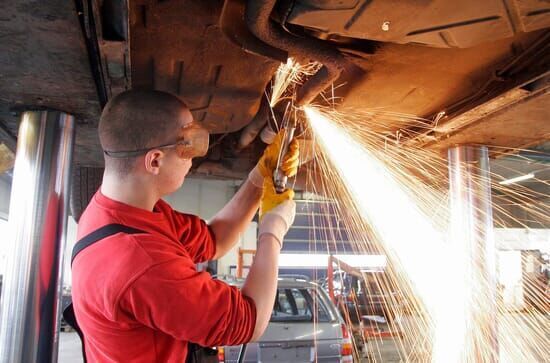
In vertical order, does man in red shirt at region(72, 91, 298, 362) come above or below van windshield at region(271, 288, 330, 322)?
above

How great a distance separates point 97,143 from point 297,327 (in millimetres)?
3935

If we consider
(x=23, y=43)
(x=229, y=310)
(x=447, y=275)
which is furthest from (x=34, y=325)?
(x=447, y=275)

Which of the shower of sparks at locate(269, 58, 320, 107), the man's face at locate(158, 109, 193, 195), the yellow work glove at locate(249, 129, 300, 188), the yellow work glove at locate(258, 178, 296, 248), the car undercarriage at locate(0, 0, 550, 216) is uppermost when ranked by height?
the shower of sparks at locate(269, 58, 320, 107)

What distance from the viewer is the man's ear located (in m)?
1.44

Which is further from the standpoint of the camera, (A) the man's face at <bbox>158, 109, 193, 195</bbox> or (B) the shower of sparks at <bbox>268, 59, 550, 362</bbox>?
(B) the shower of sparks at <bbox>268, 59, 550, 362</bbox>

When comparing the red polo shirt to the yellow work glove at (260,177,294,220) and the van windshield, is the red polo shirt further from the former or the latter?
the van windshield

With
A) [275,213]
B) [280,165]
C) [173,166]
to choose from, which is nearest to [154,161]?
[173,166]

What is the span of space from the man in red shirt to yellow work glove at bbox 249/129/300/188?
285 millimetres

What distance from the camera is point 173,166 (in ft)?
4.95

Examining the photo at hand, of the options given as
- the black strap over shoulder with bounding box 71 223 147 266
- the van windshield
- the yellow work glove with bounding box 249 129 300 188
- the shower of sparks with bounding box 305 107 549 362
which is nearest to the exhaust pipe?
the yellow work glove with bounding box 249 129 300 188

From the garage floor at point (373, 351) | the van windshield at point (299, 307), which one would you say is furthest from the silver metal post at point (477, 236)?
the garage floor at point (373, 351)

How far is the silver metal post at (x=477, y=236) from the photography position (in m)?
2.23

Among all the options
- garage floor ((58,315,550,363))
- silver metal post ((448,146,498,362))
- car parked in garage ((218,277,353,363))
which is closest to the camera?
silver metal post ((448,146,498,362))

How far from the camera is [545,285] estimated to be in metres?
11.1
